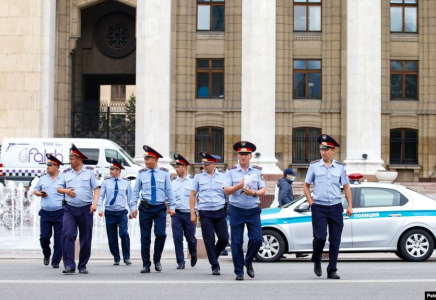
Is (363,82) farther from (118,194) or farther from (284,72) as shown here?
(118,194)

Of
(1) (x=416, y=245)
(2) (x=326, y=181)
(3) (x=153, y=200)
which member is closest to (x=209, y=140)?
(1) (x=416, y=245)

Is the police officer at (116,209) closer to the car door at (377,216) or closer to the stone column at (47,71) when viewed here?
the car door at (377,216)

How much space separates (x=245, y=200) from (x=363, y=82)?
25475 mm

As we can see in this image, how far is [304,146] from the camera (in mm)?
42281

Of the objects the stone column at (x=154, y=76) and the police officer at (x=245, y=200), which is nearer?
the police officer at (x=245, y=200)

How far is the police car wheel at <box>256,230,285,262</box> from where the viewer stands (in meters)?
17.3

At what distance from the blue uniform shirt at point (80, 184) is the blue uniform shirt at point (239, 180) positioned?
242cm

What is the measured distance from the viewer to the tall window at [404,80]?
1684 inches

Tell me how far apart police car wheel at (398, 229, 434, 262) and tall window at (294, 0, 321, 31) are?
2621cm

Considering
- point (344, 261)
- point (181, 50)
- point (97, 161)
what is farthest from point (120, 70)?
A: point (344, 261)

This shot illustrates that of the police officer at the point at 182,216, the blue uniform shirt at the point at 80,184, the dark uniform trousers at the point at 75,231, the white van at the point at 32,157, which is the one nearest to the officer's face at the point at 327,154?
the police officer at the point at 182,216

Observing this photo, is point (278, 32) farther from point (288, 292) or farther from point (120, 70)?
point (288, 292)

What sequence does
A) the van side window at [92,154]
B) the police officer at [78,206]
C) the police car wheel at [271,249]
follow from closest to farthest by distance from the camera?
the police officer at [78,206] → the police car wheel at [271,249] → the van side window at [92,154]

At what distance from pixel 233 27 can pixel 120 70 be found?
813 centimetres
